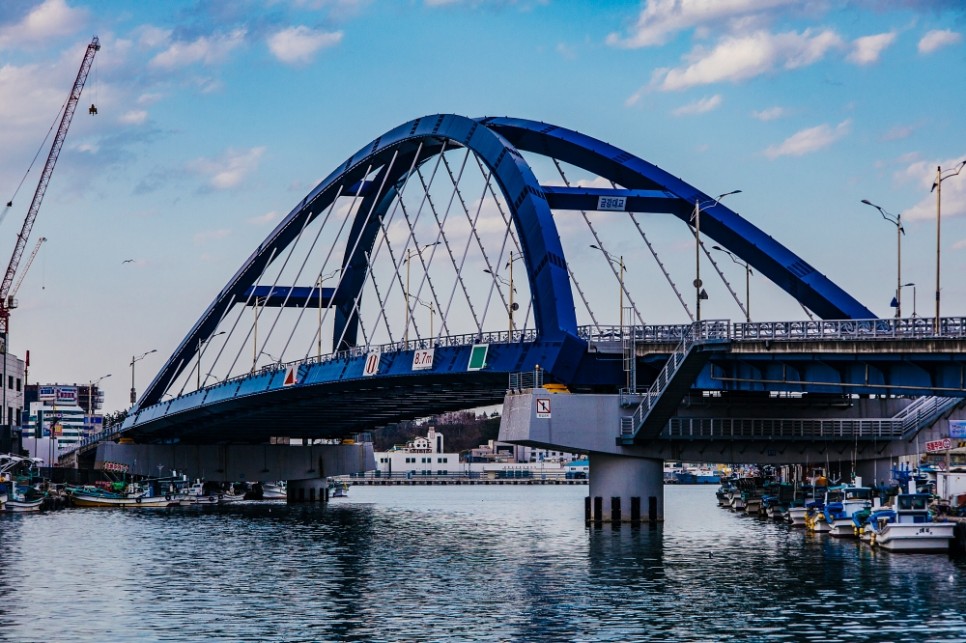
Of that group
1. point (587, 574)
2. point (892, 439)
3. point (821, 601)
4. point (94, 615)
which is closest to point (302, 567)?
point (587, 574)

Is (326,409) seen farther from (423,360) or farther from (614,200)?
(614,200)

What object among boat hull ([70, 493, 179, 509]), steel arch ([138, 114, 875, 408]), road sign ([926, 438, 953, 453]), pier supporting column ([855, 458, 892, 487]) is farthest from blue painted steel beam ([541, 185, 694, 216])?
boat hull ([70, 493, 179, 509])

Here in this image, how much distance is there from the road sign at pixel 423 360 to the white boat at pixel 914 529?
126 ft

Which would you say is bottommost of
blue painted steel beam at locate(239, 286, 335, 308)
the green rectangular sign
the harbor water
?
the harbor water

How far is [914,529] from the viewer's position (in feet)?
236

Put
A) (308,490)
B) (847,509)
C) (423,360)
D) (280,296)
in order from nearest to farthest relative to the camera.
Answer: (847,509), (423,360), (280,296), (308,490)

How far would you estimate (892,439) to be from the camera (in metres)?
99.0

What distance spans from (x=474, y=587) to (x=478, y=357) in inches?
1636

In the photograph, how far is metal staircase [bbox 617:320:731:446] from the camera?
3396 inches

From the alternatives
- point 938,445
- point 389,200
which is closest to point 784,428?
point 938,445

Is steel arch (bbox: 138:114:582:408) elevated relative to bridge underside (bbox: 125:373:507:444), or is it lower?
elevated

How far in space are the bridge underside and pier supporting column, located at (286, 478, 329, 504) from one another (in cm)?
665

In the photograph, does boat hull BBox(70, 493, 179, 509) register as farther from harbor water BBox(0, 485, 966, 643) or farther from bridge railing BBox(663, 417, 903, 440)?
bridge railing BBox(663, 417, 903, 440)

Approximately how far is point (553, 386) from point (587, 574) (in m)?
29.5
